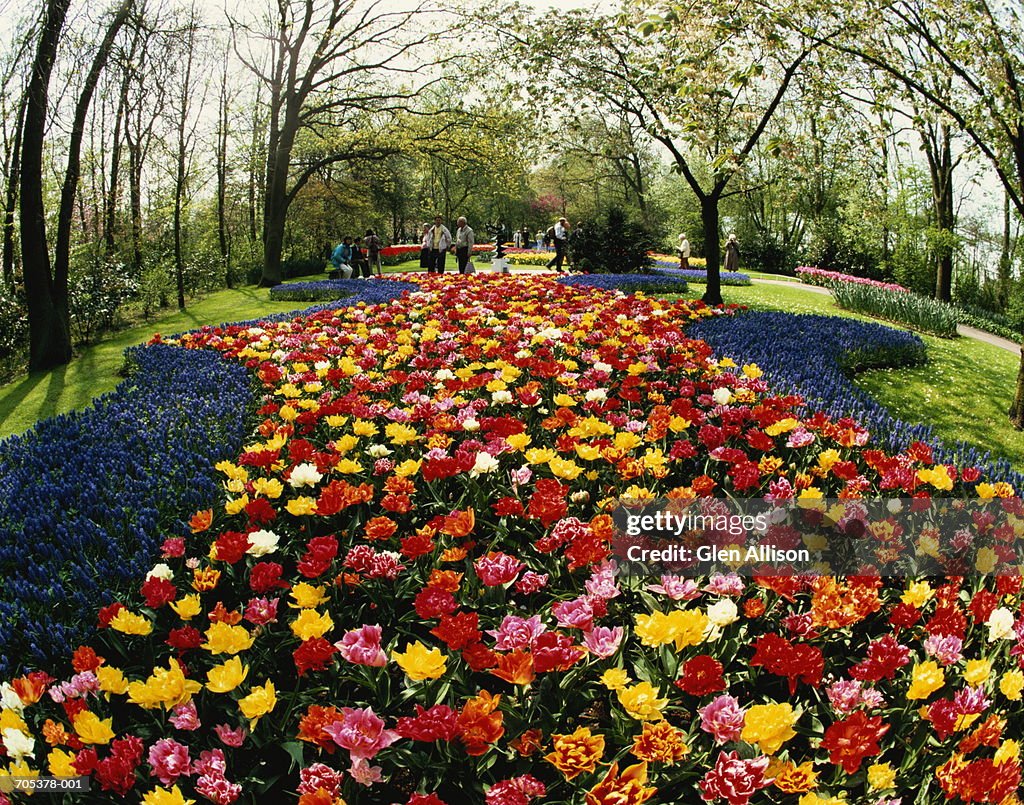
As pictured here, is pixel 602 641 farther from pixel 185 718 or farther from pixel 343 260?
pixel 343 260

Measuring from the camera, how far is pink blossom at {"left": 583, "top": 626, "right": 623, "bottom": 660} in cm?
220

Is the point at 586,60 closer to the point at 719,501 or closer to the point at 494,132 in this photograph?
the point at 494,132

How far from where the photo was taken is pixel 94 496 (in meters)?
3.66

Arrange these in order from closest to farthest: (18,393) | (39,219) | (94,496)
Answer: (94,496)
(18,393)
(39,219)

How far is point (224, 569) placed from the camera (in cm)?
301

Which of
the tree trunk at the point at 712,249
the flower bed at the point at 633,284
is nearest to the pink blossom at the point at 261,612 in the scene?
the tree trunk at the point at 712,249

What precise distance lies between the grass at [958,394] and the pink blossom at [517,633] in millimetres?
5674

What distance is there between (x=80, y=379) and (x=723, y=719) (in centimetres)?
988

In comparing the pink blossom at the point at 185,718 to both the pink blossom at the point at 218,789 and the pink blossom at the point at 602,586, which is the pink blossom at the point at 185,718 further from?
the pink blossom at the point at 602,586

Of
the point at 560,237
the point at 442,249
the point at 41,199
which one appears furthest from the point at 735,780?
the point at 560,237

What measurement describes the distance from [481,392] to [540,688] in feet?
10.7

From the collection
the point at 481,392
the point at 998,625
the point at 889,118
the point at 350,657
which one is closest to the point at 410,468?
the point at 350,657

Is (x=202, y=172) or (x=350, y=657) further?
(x=202, y=172)

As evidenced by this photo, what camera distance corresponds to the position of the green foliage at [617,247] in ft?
61.7
